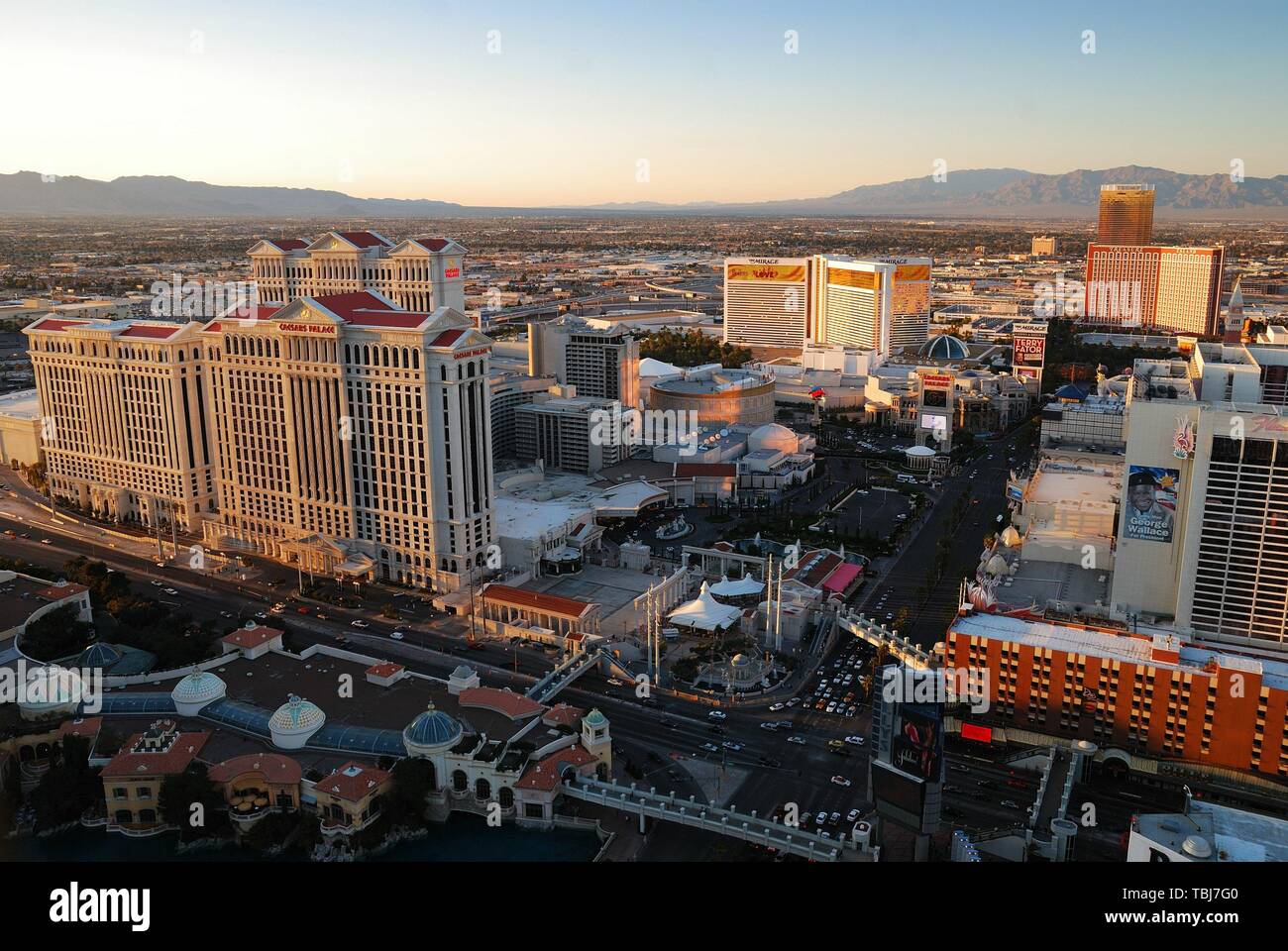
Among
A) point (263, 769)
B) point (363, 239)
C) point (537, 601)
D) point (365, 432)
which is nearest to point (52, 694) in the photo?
point (263, 769)

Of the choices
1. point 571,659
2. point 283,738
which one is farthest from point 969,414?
point 283,738

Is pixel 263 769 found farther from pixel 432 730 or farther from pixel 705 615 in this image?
pixel 705 615

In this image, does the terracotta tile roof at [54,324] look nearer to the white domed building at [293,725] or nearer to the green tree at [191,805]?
the white domed building at [293,725]

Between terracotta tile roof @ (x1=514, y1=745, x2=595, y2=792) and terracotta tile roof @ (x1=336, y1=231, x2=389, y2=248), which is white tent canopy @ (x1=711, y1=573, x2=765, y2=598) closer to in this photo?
terracotta tile roof @ (x1=514, y1=745, x2=595, y2=792)

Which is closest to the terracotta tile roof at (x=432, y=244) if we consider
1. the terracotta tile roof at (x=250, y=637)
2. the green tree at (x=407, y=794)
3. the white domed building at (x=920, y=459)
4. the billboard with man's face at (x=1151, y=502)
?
the terracotta tile roof at (x=250, y=637)

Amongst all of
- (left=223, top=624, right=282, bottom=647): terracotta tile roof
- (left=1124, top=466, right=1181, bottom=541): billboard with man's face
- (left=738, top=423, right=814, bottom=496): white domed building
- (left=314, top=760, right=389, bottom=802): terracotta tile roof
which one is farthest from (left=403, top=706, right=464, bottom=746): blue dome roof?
(left=738, top=423, right=814, bottom=496): white domed building
